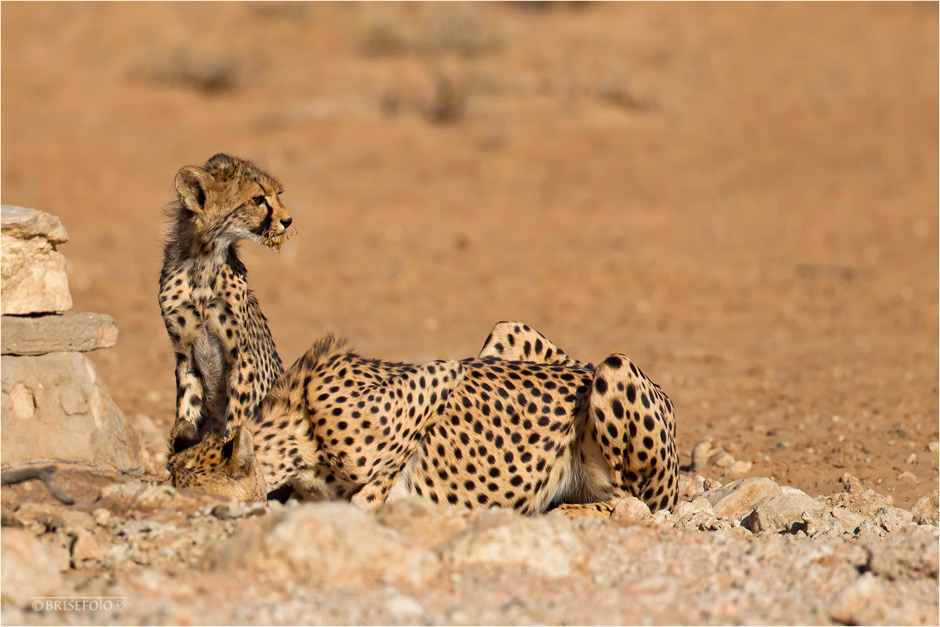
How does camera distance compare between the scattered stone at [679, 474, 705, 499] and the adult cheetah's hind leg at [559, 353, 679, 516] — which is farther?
the scattered stone at [679, 474, 705, 499]

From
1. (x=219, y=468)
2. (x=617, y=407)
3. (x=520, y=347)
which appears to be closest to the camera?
(x=219, y=468)

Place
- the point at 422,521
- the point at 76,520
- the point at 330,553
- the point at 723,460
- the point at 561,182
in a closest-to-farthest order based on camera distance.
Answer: the point at 330,553, the point at 422,521, the point at 76,520, the point at 723,460, the point at 561,182

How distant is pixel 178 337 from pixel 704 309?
6869mm

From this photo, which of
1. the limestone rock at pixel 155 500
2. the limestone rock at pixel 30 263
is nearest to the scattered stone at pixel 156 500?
the limestone rock at pixel 155 500

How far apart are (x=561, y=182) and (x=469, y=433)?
10416mm

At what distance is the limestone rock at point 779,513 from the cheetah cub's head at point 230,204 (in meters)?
2.49

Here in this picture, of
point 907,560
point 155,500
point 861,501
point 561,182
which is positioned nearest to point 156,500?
point 155,500

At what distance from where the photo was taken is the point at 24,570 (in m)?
3.77

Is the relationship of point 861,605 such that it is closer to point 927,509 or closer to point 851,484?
point 927,509

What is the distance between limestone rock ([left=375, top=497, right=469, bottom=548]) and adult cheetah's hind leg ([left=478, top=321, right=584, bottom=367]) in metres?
1.82

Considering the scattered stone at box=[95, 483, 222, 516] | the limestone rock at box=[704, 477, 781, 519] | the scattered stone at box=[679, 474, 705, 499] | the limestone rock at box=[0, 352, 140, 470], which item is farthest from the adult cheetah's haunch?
the limestone rock at box=[0, 352, 140, 470]

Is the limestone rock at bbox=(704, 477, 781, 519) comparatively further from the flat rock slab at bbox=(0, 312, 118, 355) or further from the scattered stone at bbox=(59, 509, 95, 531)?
the flat rock slab at bbox=(0, 312, 118, 355)

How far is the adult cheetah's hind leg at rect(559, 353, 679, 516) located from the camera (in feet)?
17.3

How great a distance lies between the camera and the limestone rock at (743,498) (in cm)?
552
